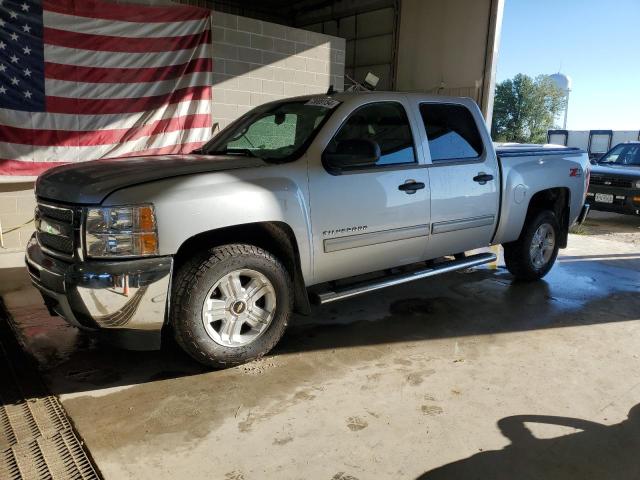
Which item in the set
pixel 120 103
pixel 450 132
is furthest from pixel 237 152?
pixel 120 103

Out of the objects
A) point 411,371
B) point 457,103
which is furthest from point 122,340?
point 457,103

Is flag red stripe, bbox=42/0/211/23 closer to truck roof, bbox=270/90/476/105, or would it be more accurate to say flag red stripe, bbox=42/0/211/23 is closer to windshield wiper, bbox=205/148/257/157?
windshield wiper, bbox=205/148/257/157

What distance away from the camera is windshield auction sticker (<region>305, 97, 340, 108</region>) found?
163 inches

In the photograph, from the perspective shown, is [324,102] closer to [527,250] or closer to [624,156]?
[527,250]

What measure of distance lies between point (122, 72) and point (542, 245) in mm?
5978

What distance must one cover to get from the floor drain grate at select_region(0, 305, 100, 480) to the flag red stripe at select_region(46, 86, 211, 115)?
429 cm

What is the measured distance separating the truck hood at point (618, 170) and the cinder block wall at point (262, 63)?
6.02m

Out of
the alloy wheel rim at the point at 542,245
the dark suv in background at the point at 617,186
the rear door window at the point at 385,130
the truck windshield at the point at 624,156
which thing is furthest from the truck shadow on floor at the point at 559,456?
the truck windshield at the point at 624,156

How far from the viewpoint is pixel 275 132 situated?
4.41 metres

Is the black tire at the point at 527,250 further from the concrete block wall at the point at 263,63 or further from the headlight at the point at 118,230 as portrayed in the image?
the concrete block wall at the point at 263,63

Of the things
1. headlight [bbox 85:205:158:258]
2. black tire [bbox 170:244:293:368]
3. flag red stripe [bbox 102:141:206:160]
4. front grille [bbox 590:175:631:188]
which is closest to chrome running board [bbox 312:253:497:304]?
black tire [bbox 170:244:293:368]

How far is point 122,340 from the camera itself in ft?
10.5

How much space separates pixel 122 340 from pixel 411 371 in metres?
1.95

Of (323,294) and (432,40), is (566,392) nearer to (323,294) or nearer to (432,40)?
(323,294)
